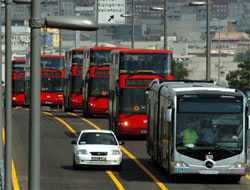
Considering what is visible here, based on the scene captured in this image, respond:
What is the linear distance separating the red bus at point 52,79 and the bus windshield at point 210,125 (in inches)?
1943

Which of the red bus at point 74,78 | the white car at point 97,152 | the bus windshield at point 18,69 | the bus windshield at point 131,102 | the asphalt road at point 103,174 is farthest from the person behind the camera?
the bus windshield at point 18,69

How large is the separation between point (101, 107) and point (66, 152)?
19.5m

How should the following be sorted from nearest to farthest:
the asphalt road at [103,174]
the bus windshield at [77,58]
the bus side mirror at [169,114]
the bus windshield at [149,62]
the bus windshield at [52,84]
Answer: the bus side mirror at [169,114], the asphalt road at [103,174], the bus windshield at [149,62], the bus windshield at [77,58], the bus windshield at [52,84]

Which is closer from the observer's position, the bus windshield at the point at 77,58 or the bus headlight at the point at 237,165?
the bus headlight at the point at 237,165

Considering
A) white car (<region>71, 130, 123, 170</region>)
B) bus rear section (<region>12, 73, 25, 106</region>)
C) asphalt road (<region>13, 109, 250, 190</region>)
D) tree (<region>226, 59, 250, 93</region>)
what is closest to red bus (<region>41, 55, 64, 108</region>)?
bus rear section (<region>12, 73, 25, 106</region>)

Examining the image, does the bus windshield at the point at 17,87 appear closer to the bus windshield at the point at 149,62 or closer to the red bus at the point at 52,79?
Answer: the red bus at the point at 52,79

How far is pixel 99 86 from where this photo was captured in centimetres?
5766

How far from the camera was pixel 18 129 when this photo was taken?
5153cm

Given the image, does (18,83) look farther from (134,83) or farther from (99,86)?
(134,83)

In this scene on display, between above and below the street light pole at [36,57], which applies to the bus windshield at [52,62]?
below

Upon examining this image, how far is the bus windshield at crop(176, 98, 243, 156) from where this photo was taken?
88.9ft

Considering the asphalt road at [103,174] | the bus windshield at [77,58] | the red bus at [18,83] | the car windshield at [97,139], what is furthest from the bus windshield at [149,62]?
the red bus at [18,83]

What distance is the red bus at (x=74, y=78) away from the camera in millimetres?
66938

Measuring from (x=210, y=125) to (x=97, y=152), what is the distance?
5422 millimetres
